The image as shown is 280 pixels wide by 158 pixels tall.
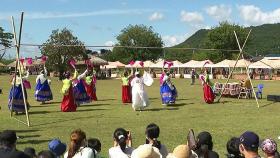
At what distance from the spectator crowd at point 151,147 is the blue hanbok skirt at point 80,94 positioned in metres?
15.5

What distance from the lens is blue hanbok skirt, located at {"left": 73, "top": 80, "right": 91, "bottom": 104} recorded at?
22.6m

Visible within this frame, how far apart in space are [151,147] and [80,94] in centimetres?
1716

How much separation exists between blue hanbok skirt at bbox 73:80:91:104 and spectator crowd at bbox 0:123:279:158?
1552cm

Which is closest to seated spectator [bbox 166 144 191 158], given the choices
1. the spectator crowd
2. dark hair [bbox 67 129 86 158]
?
the spectator crowd

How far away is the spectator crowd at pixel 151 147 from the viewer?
562cm

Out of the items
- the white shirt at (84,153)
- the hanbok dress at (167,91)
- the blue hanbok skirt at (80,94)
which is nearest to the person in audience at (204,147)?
the white shirt at (84,153)

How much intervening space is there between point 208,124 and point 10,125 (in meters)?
6.51

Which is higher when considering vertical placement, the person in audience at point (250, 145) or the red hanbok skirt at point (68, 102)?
the person in audience at point (250, 145)

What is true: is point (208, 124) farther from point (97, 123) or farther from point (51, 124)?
point (51, 124)

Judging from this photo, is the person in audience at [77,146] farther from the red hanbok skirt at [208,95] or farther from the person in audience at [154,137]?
the red hanbok skirt at [208,95]

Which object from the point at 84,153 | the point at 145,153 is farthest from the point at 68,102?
the point at 145,153

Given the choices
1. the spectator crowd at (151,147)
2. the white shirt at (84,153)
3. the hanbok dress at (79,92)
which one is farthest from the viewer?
the hanbok dress at (79,92)

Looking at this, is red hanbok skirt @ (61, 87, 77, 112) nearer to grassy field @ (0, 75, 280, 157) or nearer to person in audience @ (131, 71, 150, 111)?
grassy field @ (0, 75, 280, 157)

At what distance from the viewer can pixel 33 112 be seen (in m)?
20.0
